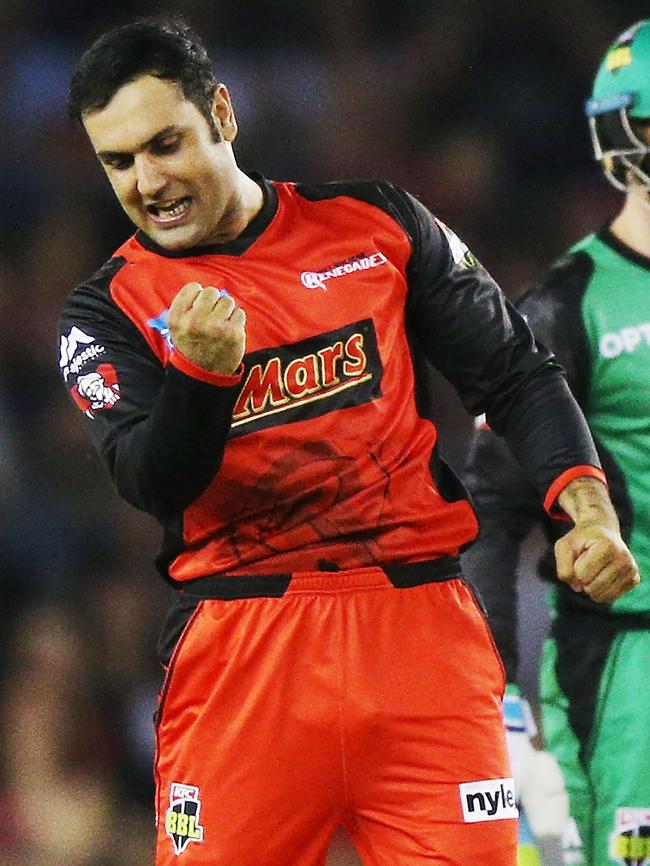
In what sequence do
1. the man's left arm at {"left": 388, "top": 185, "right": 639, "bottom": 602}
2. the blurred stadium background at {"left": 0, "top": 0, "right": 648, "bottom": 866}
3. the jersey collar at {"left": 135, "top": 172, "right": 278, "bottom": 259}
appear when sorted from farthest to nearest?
the blurred stadium background at {"left": 0, "top": 0, "right": 648, "bottom": 866} < the jersey collar at {"left": 135, "top": 172, "right": 278, "bottom": 259} < the man's left arm at {"left": 388, "top": 185, "right": 639, "bottom": 602}

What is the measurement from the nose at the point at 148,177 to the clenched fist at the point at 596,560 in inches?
30.7

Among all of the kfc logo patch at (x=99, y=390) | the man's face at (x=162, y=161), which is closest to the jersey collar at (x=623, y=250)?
the man's face at (x=162, y=161)

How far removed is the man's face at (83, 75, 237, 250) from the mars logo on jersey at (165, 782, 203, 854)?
81 centimetres

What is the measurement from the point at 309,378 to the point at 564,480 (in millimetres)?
399

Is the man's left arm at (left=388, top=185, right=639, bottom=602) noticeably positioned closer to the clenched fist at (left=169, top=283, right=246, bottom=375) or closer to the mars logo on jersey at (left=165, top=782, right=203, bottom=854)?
the clenched fist at (left=169, top=283, right=246, bottom=375)

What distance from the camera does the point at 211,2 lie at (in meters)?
5.69

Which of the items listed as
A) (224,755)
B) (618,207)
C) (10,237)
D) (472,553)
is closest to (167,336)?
(224,755)

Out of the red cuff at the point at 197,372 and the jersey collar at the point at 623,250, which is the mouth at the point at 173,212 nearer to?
the red cuff at the point at 197,372

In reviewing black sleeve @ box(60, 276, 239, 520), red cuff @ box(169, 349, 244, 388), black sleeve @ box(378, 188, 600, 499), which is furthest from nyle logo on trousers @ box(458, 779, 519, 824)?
red cuff @ box(169, 349, 244, 388)

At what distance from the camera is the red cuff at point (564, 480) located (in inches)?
97.8

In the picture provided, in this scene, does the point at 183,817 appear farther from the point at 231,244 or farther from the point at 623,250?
the point at 623,250

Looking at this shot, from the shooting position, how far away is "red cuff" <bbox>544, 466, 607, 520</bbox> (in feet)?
8.15

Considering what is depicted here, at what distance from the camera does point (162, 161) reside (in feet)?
8.38

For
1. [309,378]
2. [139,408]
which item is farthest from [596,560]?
[139,408]
